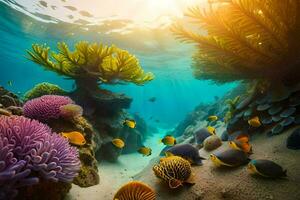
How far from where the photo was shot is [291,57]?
4.87 m

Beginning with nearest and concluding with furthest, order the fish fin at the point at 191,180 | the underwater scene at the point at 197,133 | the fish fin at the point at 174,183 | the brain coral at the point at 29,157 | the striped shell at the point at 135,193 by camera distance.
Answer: the brain coral at the point at 29,157
the underwater scene at the point at 197,133
the striped shell at the point at 135,193
the fish fin at the point at 174,183
the fish fin at the point at 191,180

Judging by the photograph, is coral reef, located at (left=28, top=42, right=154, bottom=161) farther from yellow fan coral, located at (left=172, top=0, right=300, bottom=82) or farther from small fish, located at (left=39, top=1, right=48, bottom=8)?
small fish, located at (left=39, top=1, right=48, bottom=8)

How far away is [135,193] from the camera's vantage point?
11.9ft

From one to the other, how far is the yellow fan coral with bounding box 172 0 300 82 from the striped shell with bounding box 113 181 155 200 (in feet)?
10.2

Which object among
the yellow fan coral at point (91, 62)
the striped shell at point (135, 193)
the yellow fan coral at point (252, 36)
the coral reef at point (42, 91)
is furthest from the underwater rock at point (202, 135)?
the coral reef at point (42, 91)

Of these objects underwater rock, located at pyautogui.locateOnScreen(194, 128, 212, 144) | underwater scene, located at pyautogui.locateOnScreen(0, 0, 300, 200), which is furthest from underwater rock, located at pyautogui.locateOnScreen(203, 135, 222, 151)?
underwater rock, located at pyautogui.locateOnScreen(194, 128, 212, 144)

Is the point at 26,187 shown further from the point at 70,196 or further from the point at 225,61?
the point at 225,61

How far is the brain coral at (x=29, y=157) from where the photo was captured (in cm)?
249

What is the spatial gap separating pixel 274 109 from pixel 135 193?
3.40 metres

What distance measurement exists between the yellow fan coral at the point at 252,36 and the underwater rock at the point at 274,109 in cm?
72

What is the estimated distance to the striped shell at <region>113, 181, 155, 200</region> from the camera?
3.60m

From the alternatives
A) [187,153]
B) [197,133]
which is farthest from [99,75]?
[187,153]

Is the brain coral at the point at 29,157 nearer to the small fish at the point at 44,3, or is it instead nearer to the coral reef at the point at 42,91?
the coral reef at the point at 42,91

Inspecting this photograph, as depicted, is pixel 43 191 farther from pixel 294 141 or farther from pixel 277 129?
pixel 277 129
